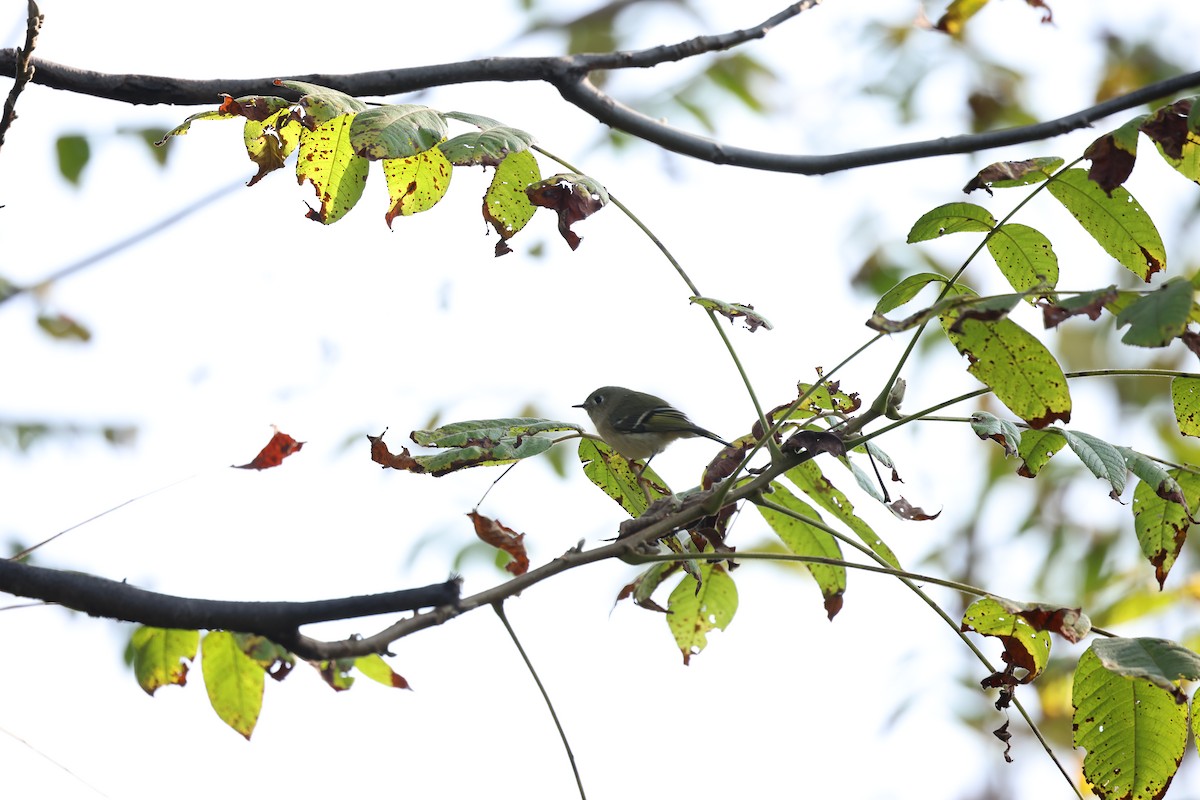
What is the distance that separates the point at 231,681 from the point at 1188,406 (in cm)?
157

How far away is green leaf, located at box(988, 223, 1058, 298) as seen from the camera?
166cm

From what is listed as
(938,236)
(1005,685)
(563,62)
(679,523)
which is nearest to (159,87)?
(563,62)

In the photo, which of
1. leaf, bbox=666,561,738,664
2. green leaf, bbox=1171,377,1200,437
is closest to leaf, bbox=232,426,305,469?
leaf, bbox=666,561,738,664

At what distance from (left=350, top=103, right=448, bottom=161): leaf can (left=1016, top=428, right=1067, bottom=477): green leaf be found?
1045mm

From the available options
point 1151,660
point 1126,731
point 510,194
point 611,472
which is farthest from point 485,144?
point 1126,731

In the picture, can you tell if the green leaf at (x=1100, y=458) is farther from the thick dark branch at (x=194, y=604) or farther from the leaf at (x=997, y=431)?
the thick dark branch at (x=194, y=604)

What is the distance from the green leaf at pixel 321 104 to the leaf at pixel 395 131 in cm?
2

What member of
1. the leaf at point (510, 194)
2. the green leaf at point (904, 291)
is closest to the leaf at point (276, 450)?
the leaf at point (510, 194)

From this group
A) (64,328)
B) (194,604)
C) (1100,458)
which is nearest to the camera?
(194,604)

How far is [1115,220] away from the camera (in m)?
1.64

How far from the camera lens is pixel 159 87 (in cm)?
156

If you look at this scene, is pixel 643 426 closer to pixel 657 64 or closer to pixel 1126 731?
pixel 657 64

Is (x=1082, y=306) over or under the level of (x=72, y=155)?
under

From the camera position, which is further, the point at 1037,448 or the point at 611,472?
the point at 611,472
